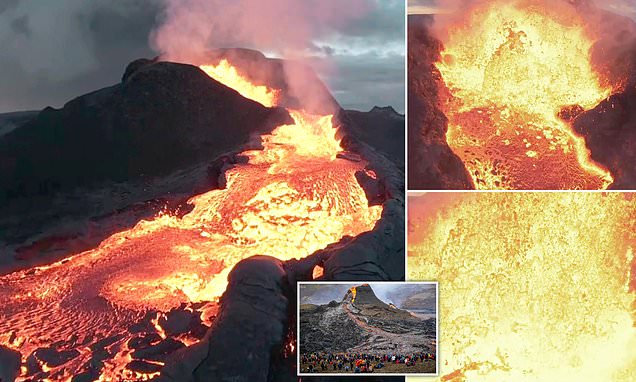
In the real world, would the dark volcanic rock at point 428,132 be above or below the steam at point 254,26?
below

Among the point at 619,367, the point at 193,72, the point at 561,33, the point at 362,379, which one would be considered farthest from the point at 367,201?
the point at 619,367

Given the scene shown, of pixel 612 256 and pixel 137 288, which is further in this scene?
pixel 612 256

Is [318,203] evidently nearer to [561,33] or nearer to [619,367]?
[561,33]

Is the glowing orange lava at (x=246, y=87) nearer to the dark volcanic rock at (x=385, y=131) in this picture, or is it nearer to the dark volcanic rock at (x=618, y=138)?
the dark volcanic rock at (x=385, y=131)

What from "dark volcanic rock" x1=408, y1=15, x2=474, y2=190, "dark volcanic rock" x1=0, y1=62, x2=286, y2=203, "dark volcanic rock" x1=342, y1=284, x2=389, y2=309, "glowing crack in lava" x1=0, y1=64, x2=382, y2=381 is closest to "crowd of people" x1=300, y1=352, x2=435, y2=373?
Result: "dark volcanic rock" x1=342, y1=284, x2=389, y2=309

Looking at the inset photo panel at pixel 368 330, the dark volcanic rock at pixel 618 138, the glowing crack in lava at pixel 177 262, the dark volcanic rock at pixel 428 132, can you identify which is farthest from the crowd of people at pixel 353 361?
the dark volcanic rock at pixel 618 138

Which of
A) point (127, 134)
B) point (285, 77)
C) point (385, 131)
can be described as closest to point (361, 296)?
point (385, 131)

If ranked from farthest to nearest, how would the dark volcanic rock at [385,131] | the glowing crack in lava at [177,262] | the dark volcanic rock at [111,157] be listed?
the dark volcanic rock at [385,131], the dark volcanic rock at [111,157], the glowing crack in lava at [177,262]
